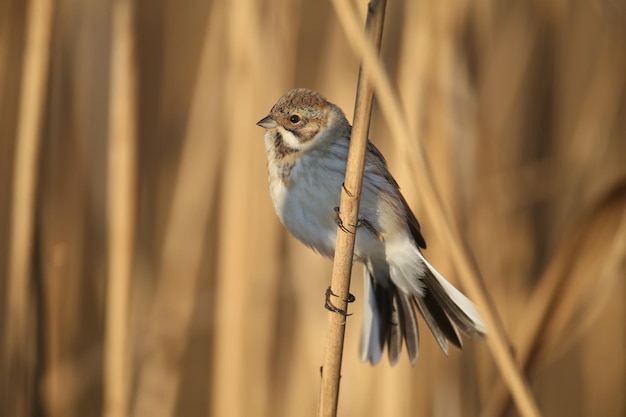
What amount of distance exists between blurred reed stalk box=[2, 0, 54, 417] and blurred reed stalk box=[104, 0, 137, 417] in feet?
0.57

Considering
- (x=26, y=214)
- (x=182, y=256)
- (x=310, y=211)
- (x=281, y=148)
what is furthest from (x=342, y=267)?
(x=182, y=256)

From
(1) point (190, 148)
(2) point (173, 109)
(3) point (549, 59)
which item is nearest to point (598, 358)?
(3) point (549, 59)

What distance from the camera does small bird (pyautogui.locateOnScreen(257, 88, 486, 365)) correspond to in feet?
6.34

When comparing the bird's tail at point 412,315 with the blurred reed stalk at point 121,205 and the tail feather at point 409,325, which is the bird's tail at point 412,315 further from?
the blurred reed stalk at point 121,205

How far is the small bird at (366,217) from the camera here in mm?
1932

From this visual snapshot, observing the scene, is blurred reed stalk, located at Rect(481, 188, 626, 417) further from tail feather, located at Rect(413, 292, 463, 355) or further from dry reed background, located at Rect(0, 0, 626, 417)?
tail feather, located at Rect(413, 292, 463, 355)

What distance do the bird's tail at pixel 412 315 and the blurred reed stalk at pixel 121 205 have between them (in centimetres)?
64

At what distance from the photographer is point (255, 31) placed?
2.09m

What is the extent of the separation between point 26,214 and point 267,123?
2.14 ft

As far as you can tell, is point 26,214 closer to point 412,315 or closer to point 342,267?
point 342,267

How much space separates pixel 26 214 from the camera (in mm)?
1870

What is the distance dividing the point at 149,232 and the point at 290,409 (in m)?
1.32

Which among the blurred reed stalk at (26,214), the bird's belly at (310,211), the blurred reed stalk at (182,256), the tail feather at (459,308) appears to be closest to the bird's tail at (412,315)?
the tail feather at (459,308)

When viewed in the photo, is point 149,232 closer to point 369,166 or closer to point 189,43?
point 189,43
